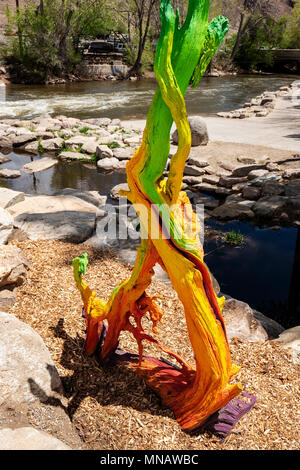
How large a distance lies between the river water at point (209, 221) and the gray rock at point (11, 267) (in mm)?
2400

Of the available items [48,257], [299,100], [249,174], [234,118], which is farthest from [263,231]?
[299,100]

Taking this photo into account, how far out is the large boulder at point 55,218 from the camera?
4477 millimetres

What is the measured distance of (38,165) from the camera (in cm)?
870

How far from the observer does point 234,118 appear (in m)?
12.8

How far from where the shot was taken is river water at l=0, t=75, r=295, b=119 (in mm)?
13578

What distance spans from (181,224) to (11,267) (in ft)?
6.19

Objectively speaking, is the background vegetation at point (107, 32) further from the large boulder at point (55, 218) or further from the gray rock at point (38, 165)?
the large boulder at point (55, 218)

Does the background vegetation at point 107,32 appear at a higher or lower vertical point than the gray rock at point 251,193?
higher

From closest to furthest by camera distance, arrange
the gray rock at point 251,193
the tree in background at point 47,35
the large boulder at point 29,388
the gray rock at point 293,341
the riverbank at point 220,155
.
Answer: the large boulder at point 29,388
the gray rock at point 293,341
the riverbank at point 220,155
the gray rock at point 251,193
the tree in background at point 47,35

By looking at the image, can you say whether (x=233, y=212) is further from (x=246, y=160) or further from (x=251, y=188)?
(x=246, y=160)

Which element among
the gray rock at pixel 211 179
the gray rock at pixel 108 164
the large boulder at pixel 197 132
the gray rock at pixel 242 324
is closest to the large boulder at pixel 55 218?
the gray rock at pixel 242 324

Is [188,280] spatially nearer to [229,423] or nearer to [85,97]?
[229,423]

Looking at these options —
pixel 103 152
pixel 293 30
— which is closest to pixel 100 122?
pixel 103 152
